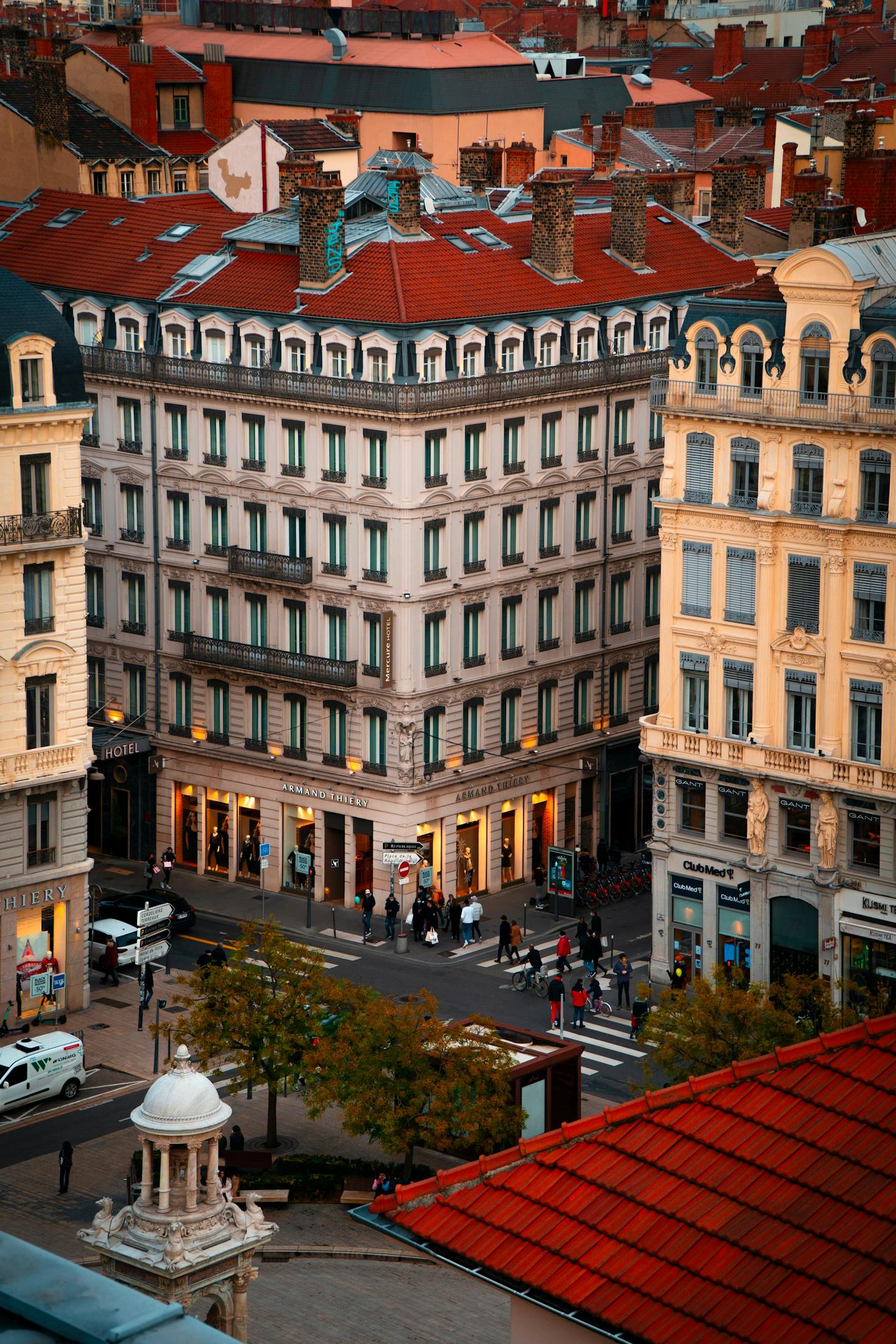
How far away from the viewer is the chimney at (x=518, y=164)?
381 ft

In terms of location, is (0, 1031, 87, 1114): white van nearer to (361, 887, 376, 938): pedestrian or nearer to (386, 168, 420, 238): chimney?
→ (361, 887, 376, 938): pedestrian

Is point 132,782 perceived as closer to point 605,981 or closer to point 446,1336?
point 605,981

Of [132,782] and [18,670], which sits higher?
[18,670]

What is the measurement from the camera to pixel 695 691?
2980 inches

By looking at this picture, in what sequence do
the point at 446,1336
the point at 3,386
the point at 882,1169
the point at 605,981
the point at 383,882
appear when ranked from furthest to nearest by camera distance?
the point at 383,882 < the point at 605,981 < the point at 3,386 < the point at 446,1336 < the point at 882,1169

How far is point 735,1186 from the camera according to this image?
1086 inches

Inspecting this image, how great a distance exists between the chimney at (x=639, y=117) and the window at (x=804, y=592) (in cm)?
7494

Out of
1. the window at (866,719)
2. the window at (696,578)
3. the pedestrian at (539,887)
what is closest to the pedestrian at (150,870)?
the pedestrian at (539,887)

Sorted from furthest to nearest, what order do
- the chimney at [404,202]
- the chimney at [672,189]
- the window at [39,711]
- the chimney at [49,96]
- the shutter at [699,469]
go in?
the chimney at [49,96] < the chimney at [672,189] < the chimney at [404,202] < the shutter at [699,469] < the window at [39,711]

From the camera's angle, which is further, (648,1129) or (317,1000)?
(317,1000)

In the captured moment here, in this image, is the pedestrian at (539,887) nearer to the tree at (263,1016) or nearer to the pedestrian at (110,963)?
the pedestrian at (110,963)

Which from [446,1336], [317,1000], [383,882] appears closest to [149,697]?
[383,882]

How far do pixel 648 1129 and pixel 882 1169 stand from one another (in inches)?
135

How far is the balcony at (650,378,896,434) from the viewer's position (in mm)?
70312
